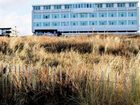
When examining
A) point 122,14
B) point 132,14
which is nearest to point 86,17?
point 122,14

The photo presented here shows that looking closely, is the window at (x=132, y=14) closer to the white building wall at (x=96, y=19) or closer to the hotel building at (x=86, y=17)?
the hotel building at (x=86, y=17)

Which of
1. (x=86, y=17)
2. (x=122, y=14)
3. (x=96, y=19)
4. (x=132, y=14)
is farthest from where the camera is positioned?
(x=132, y=14)

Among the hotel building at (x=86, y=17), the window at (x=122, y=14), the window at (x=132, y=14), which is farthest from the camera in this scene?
the window at (x=132, y=14)

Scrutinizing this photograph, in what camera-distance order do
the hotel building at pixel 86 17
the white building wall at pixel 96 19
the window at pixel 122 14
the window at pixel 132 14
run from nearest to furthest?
1. the white building wall at pixel 96 19
2. the hotel building at pixel 86 17
3. the window at pixel 122 14
4. the window at pixel 132 14

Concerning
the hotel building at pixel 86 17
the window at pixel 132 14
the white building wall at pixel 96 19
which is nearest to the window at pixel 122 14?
the hotel building at pixel 86 17

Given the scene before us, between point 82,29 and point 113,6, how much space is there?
10.0 m

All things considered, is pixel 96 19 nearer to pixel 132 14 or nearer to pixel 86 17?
pixel 86 17

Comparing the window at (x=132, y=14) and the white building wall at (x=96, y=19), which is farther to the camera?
the window at (x=132, y=14)

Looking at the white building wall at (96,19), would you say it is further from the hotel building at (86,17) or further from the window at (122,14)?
the window at (122,14)

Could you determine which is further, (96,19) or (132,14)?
(132,14)

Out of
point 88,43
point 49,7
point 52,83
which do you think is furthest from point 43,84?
point 49,7

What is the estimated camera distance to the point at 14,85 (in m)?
7.37

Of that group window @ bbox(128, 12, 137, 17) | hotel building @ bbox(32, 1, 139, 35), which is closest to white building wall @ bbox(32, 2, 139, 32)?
hotel building @ bbox(32, 1, 139, 35)

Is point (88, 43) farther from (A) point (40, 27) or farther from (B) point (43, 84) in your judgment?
(A) point (40, 27)
